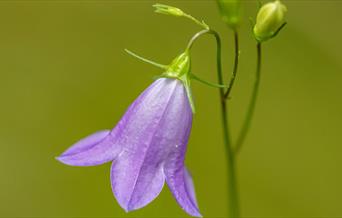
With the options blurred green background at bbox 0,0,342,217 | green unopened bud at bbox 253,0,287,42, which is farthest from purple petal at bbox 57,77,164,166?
blurred green background at bbox 0,0,342,217

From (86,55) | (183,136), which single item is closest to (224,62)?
(86,55)

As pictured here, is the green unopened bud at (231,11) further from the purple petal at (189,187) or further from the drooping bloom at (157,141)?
the purple petal at (189,187)

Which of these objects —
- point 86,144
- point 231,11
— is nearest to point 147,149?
point 86,144

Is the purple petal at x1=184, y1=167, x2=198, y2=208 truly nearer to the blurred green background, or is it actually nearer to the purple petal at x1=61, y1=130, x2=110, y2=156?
the purple petal at x1=61, y1=130, x2=110, y2=156

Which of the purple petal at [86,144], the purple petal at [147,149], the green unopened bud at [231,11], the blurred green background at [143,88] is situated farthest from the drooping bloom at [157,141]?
the blurred green background at [143,88]

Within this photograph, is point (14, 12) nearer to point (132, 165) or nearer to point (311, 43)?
point (311, 43)
